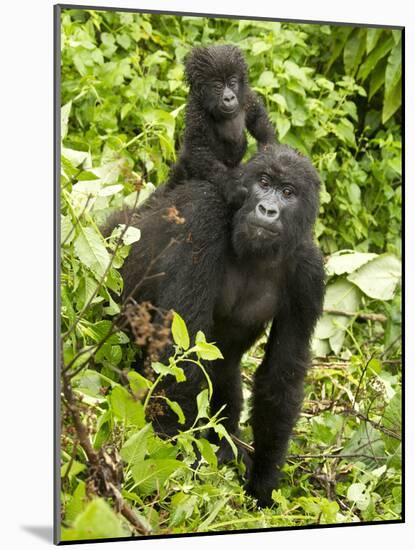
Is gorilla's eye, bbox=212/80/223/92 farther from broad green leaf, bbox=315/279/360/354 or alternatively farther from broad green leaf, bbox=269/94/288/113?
broad green leaf, bbox=315/279/360/354

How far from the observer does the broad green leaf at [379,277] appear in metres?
4.37

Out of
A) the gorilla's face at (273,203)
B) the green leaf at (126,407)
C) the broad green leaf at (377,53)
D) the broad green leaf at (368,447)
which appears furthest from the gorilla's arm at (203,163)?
the broad green leaf at (368,447)

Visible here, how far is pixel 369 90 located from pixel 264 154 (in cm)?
78

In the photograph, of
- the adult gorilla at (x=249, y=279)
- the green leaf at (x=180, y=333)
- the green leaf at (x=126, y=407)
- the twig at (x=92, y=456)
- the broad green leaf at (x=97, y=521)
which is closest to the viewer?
the broad green leaf at (x=97, y=521)

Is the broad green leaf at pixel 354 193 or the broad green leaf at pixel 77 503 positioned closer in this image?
the broad green leaf at pixel 77 503

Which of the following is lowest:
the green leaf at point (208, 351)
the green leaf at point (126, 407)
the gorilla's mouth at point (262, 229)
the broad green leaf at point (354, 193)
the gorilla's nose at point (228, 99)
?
the green leaf at point (126, 407)

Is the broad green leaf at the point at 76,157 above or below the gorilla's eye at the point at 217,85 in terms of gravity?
below

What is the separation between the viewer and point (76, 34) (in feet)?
12.8

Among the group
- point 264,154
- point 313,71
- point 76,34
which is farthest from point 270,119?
point 76,34

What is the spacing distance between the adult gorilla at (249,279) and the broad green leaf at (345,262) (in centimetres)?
50

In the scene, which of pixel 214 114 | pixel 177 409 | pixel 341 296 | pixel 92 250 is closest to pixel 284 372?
pixel 177 409

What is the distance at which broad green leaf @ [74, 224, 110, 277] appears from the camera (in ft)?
11.7

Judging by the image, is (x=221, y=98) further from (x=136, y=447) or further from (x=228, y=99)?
(x=136, y=447)

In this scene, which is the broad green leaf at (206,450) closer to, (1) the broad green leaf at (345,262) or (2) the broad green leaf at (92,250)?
(2) the broad green leaf at (92,250)
